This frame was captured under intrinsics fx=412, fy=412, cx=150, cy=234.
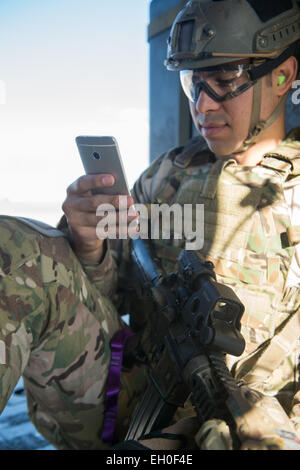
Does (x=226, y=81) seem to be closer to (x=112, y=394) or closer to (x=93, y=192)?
(x=93, y=192)

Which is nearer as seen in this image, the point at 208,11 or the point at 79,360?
the point at 79,360

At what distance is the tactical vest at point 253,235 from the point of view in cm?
117

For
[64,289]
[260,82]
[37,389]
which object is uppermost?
→ [260,82]

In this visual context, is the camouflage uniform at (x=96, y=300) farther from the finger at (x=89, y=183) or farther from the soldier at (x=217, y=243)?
the finger at (x=89, y=183)

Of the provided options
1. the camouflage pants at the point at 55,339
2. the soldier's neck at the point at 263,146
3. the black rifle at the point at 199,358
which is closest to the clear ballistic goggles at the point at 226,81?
the soldier's neck at the point at 263,146

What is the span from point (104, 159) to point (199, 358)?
1.88 ft

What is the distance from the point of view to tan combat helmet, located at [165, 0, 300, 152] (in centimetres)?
124

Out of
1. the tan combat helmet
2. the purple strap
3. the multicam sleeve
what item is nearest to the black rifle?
the purple strap

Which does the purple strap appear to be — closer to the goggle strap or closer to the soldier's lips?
the soldier's lips

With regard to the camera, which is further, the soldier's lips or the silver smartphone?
the soldier's lips

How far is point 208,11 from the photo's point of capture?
1278 millimetres

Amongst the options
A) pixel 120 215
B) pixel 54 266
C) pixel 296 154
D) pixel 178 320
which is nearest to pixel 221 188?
pixel 296 154

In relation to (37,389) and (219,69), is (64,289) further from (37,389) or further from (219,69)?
(219,69)
